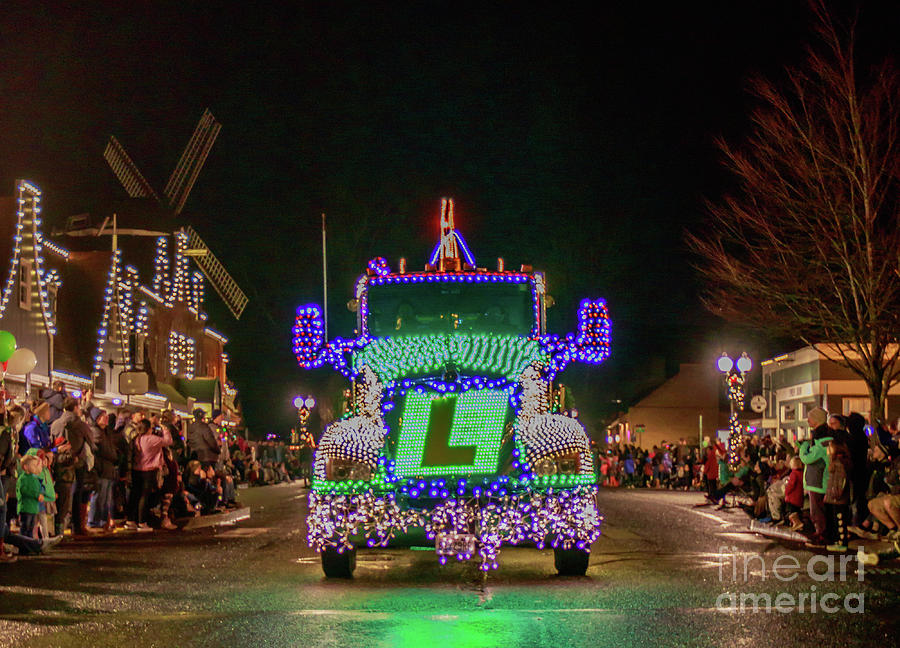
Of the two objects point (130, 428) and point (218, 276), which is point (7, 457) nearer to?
point (130, 428)

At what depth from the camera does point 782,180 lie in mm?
23297

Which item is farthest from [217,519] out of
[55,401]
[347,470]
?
[347,470]

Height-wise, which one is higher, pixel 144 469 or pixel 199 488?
pixel 144 469

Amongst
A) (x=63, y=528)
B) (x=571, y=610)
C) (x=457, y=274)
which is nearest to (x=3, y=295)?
(x=63, y=528)

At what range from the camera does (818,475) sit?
51.9 ft

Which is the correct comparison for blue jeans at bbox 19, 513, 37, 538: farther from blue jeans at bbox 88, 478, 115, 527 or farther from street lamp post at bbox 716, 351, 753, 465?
street lamp post at bbox 716, 351, 753, 465

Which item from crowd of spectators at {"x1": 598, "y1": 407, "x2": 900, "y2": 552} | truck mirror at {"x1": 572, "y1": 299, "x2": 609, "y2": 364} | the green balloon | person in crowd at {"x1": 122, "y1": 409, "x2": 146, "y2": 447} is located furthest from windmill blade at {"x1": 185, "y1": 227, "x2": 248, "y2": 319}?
truck mirror at {"x1": 572, "y1": 299, "x2": 609, "y2": 364}

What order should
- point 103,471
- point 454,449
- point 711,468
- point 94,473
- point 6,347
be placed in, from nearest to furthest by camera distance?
point 454,449
point 94,473
point 103,471
point 6,347
point 711,468

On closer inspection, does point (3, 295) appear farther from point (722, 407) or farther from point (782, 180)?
point (722, 407)

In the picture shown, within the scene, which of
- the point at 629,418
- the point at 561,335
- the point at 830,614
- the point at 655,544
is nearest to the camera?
the point at 830,614

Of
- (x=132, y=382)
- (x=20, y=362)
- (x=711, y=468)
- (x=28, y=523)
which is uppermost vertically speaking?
(x=132, y=382)

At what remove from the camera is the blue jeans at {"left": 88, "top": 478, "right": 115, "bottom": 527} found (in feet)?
60.6

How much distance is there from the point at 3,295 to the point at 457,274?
16.5 metres

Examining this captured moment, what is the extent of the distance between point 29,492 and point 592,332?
7505mm
